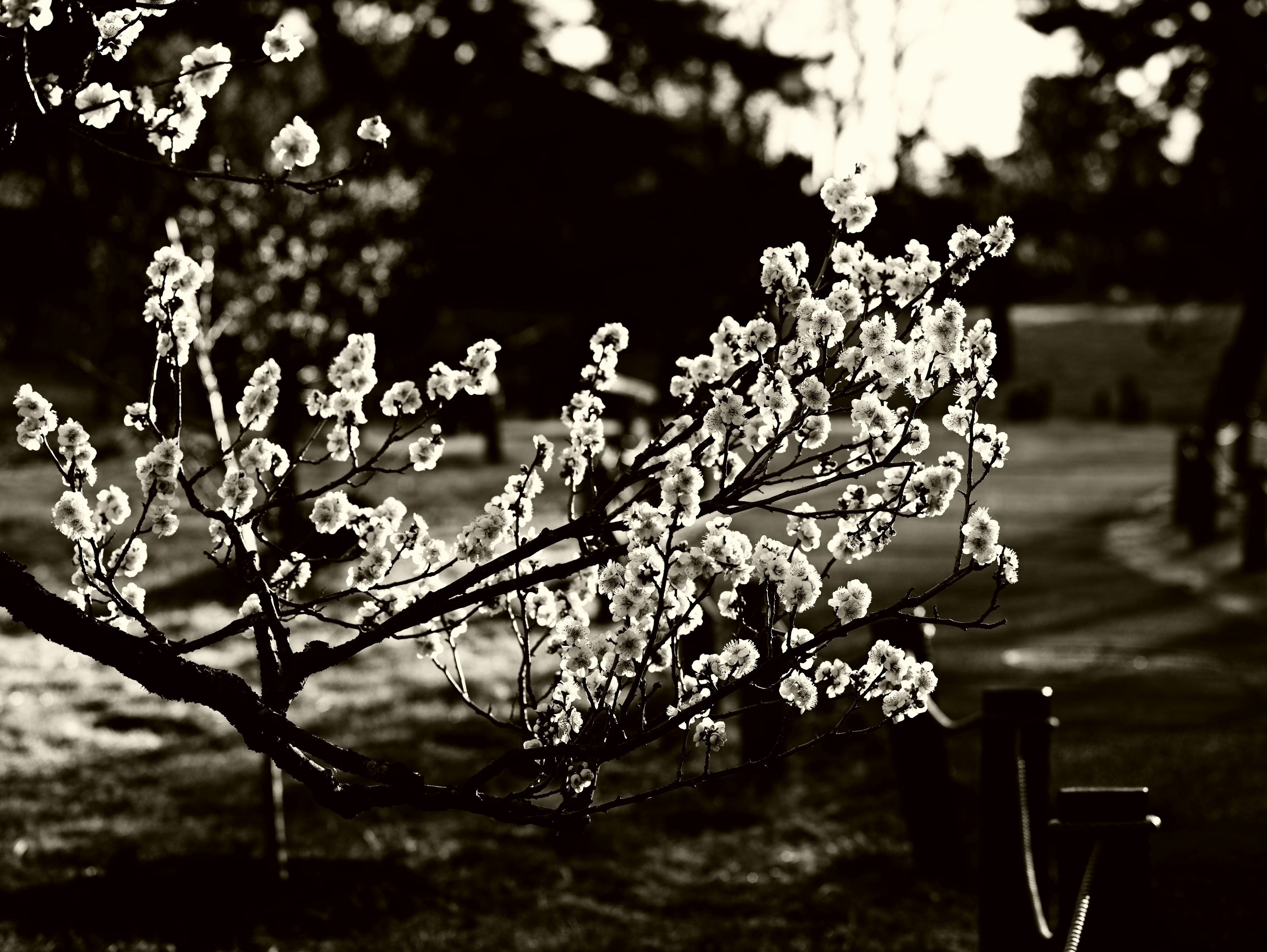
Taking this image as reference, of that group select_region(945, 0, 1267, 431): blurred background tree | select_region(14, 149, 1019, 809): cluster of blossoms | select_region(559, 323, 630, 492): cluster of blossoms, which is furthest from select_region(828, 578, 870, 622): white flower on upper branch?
select_region(945, 0, 1267, 431): blurred background tree

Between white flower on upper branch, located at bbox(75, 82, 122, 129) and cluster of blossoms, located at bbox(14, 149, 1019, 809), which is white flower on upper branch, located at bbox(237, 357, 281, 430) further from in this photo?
white flower on upper branch, located at bbox(75, 82, 122, 129)

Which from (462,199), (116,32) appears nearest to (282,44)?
(116,32)

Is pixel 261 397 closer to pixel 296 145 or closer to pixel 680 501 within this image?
pixel 296 145

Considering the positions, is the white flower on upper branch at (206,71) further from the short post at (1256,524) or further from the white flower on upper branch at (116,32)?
the short post at (1256,524)

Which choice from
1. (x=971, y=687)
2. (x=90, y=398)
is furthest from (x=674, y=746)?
(x=90, y=398)

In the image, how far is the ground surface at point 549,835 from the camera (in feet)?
20.3

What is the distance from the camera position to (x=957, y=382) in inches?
142

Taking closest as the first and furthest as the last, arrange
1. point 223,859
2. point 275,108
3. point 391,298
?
1. point 223,859
2. point 391,298
3. point 275,108

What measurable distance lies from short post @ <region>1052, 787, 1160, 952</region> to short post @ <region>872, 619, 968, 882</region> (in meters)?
2.84

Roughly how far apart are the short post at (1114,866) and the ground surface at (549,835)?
8.09 ft

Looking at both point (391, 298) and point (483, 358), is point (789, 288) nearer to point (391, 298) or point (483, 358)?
point (483, 358)

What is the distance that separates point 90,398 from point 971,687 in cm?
3277

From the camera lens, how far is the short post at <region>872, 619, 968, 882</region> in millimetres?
6742

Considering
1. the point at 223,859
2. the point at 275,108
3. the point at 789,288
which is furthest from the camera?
the point at 275,108
